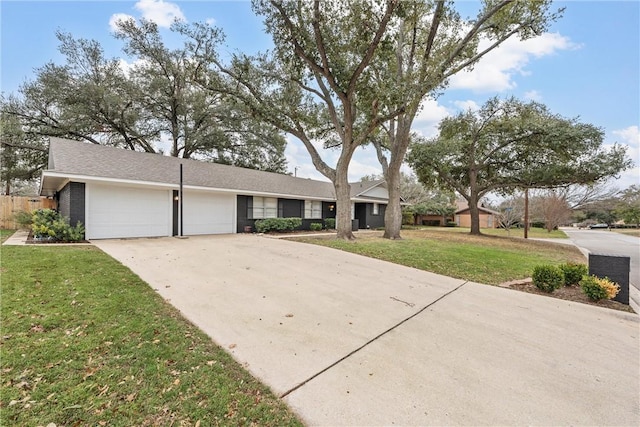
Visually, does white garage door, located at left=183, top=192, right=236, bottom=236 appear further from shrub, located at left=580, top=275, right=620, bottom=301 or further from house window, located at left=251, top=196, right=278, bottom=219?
shrub, located at left=580, top=275, right=620, bottom=301

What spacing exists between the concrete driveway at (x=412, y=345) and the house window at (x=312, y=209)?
11.3 m

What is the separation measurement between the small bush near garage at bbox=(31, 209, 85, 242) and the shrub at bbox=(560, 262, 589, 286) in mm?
13957

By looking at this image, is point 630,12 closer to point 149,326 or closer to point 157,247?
point 149,326

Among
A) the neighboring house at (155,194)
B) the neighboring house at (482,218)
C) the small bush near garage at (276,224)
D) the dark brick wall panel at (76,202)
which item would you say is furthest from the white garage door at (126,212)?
the neighboring house at (482,218)

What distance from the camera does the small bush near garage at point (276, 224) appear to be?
1411cm

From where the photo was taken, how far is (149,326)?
3.30 m

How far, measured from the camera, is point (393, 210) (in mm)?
13789

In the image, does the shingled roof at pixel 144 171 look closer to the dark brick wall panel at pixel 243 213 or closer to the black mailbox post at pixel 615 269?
the dark brick wall panel at pixel 243 213

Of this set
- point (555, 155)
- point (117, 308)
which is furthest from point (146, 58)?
point (555, 155)

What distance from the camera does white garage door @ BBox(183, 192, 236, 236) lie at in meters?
12.4

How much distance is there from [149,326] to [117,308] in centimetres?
83

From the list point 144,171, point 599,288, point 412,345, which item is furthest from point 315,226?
point 412,345

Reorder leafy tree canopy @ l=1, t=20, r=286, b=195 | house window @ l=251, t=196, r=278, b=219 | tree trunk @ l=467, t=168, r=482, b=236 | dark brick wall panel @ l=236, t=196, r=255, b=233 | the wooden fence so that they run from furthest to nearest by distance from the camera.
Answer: tree trunk @ l=467, t=168, r=482, b=236, leafy tree canopy @ l=1, t=20, r=286, b=195, house window @ l=251, t=196, r=278, b=219, dark brick wall panel @ l=236, t=196, r=255, b=233, the wooden fence

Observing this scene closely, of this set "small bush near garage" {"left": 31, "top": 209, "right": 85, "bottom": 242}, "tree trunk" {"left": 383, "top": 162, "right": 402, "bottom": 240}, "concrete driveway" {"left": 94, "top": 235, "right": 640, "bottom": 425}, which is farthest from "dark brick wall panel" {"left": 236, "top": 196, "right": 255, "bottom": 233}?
"concrete driveway" {"left": 94, "top": 235, "right": 640, "bottom": 425}
